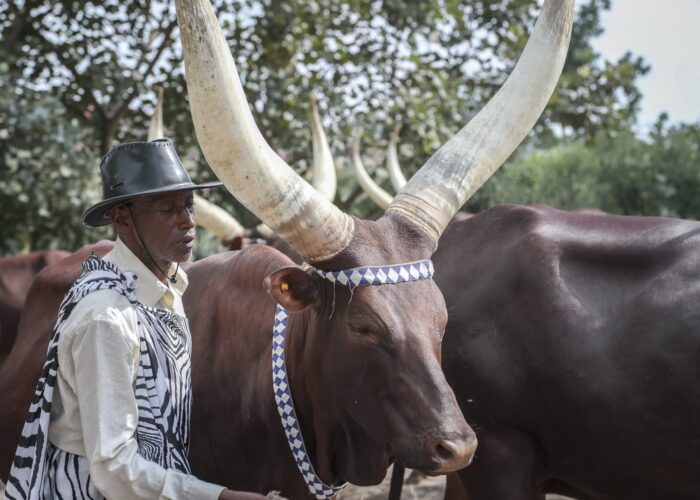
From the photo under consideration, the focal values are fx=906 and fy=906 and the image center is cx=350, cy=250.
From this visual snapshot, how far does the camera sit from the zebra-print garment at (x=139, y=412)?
2.25 m

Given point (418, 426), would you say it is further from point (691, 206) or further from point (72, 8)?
point (691, 206)

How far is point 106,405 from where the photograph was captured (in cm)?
216

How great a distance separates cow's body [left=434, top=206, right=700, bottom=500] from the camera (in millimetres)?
3338

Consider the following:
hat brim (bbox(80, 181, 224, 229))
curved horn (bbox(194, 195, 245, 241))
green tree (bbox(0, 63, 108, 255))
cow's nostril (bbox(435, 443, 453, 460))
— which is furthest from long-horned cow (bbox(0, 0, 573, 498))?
green tree (bbox(0, 63, 108, 255))

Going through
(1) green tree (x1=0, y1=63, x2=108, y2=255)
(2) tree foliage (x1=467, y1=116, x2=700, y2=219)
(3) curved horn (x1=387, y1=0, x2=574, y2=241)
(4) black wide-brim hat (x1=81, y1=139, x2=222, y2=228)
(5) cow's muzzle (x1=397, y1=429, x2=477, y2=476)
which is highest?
(2) tree foliage (x1=467, y1=116, x2=700, y2=219)

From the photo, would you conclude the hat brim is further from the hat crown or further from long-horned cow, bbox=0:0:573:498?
long-horned cow, bbox=0:0:573:498

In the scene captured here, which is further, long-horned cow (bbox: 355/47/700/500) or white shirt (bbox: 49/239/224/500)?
long-horned cow (bbox: 355/47/700/500)

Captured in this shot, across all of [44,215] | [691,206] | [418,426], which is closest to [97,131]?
[44,215]

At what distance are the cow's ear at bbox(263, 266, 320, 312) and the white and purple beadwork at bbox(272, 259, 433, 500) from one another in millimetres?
53

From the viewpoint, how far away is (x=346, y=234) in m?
2.59

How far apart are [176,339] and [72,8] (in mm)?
5409

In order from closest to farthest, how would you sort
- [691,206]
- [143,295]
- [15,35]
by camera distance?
[143,295]
[15,35]
[691,206]

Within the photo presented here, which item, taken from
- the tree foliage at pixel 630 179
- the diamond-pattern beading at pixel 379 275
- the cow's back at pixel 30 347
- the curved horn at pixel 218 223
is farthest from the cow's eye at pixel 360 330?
the tree foliage at pixel 630 179

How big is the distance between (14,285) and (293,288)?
4067 millimetres
